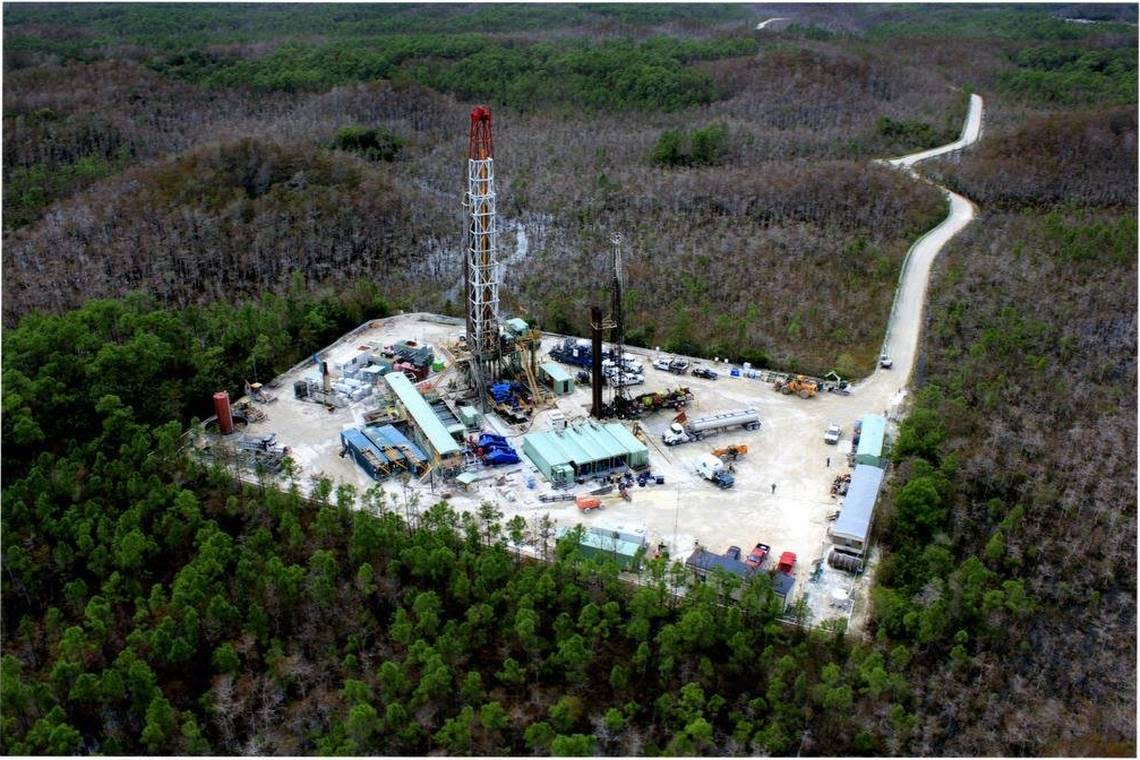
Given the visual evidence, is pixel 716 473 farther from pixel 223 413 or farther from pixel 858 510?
pixel 223 413

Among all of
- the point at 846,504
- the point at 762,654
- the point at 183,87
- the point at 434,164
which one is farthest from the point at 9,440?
the point at 183,87

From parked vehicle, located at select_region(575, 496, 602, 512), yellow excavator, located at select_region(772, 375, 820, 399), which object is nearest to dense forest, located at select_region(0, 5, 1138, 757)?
parked vehicle, located at select_region(575, 496, 602, 512)

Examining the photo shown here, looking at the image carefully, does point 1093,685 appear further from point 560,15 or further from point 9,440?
point 560,15

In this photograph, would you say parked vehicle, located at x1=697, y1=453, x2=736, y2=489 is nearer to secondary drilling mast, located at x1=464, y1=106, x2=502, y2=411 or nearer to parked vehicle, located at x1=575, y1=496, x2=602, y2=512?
parked vehicle, located at x1=575, y1=496, x2=602, y2=512

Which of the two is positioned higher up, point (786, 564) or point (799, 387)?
point (799, 387)

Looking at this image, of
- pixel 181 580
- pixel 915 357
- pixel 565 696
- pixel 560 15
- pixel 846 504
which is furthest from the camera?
pixel 560 15

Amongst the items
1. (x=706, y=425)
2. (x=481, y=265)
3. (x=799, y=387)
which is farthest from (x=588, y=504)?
(x=799, y=387)

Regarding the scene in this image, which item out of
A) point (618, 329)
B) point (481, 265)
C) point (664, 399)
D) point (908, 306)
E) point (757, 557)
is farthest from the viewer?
point (908, 306)
